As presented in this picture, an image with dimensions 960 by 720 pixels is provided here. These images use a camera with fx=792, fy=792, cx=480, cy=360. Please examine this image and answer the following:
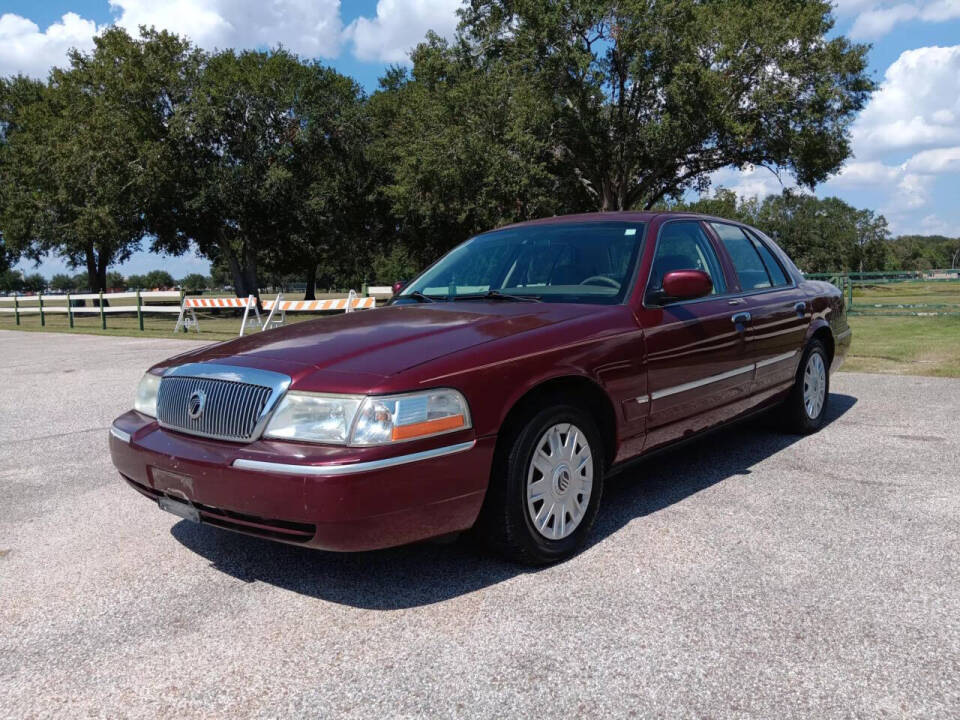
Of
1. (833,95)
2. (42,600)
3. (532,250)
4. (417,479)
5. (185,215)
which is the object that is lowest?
(42,600)

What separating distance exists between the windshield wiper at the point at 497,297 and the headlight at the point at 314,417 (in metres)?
1.53

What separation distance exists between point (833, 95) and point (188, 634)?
91.7 ft

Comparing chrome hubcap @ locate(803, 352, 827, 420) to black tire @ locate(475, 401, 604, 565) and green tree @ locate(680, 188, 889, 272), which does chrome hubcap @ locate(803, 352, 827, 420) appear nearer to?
black tire @ locate(475, 401, 604, 565)

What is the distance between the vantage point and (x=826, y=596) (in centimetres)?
315

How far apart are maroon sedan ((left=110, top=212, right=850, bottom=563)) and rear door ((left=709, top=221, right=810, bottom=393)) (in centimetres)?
8

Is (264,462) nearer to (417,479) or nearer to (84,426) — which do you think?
(417,479)

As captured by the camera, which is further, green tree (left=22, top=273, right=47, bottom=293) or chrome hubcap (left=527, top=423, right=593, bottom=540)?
green tree (left=22, top=273, right=47, bottom=293)

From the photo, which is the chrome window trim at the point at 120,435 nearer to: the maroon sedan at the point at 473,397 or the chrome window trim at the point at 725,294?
the maroon sedan at the point at 473,397

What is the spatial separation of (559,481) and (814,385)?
348 cm

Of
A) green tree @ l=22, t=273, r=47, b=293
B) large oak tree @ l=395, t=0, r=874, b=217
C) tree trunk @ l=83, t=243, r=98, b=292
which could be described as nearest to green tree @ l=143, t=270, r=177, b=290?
green tree @ l=22, t=273, r=47, b=293

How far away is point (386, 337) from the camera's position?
3539mm

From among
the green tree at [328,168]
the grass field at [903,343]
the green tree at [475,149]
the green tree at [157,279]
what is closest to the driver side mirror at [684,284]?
the grass field at [903,343]

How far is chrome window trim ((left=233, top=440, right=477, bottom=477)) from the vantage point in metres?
2.87

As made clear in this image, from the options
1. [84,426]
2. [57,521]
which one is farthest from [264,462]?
[84,426]
